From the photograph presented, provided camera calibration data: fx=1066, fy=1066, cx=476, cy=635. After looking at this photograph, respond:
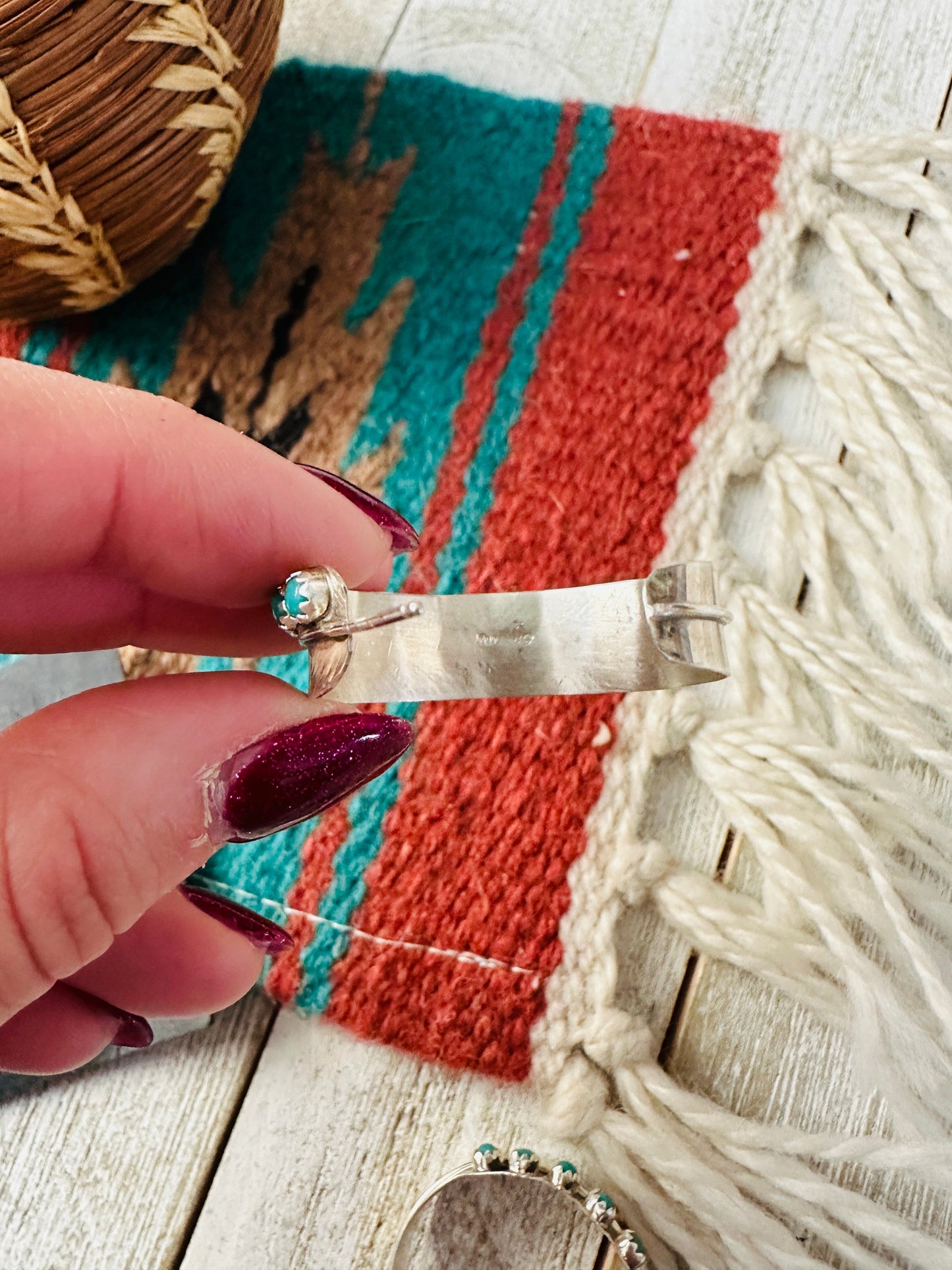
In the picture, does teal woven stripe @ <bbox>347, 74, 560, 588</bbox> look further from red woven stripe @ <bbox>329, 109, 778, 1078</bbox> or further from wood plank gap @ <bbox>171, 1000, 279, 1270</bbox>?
wood plank gap @ <bbox>171, 1000, 279, 1270</bbox>

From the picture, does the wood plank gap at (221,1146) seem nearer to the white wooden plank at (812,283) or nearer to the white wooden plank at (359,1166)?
the white wooden plank at (359,1166)

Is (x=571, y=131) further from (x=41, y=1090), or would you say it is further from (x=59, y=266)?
(x=41, y=1090)

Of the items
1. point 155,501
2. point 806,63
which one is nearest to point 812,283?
point 806,63

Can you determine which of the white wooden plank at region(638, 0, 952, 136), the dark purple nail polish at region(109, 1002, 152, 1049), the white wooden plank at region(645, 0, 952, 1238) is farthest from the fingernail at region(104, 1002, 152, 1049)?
the white wooden plank at region(638, 0, 952, 136)

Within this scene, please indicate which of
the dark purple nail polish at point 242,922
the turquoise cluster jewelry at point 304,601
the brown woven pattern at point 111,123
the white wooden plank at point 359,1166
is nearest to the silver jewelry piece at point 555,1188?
the white wooden plank at point 359,1166

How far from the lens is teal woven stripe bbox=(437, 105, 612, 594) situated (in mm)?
517

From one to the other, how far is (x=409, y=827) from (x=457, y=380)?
0.23 m

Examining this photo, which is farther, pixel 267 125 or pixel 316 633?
pixel 267 125

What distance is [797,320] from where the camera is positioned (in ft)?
1.66

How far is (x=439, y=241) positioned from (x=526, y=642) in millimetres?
279

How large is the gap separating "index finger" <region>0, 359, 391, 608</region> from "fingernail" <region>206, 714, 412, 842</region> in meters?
0.07

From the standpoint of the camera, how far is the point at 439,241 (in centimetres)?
56

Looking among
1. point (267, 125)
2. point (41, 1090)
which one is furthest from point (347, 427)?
point (41, 1090)

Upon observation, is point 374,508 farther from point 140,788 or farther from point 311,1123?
point 311,1123
